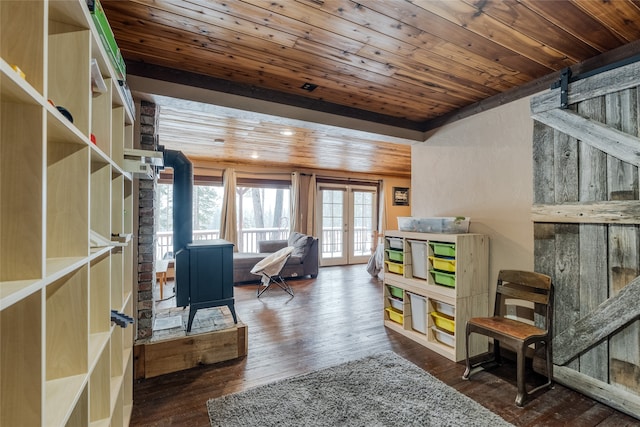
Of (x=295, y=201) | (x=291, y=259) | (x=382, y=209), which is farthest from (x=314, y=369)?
(x=382, y=209)

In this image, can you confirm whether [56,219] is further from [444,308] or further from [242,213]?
[242,213]

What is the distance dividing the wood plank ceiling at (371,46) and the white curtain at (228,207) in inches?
140

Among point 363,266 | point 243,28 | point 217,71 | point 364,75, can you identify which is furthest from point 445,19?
point 363,266

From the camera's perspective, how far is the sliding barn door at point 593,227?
1.91 metres

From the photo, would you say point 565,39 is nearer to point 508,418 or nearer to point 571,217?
point 571,217

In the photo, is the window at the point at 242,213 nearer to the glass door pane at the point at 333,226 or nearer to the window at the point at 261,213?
the window at the point at 261,213

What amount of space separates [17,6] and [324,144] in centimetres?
396

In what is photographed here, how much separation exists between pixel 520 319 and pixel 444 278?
675mm

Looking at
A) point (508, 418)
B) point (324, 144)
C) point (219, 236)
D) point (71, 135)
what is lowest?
point (508, 418)

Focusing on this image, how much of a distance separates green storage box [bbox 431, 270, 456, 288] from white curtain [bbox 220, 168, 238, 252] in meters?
4.34

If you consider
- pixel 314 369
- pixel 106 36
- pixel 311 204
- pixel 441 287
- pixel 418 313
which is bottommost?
pixel 314 369

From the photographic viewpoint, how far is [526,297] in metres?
2.31

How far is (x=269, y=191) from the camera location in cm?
688

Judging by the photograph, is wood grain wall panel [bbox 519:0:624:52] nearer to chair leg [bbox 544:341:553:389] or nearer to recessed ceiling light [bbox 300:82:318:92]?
recessed ceiling light [bbox 300:82:318:92]
